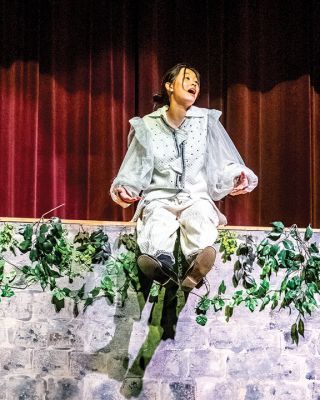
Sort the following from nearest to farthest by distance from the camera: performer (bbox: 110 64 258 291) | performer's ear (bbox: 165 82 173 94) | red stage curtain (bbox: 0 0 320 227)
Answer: performer (bbox: 110 64 258 291), performer's ear (bbox: 165 82 173 94), red stage curtain (bbox: 0 0 320 227)

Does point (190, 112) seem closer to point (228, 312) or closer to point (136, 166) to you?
point (136, 166)

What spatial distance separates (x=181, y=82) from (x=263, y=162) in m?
1.44

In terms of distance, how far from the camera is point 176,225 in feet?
12.4

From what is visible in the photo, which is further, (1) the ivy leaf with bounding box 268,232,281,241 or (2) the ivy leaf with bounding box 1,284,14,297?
(1) the ivy leaf with bounding box 268,232,281,241

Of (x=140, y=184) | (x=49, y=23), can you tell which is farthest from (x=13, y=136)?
(x=140, y=184)

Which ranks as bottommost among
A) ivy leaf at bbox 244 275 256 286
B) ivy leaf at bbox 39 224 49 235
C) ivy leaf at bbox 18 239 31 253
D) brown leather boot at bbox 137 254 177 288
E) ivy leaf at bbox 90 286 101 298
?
ivy leaf at bbox 90 286 101 298

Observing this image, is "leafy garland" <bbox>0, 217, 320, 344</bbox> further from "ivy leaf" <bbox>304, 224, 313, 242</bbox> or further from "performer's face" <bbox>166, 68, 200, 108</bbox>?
"performer's face" <bbox>166, 68, 200, 108</bbox>

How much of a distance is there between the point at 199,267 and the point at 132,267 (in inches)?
22.1

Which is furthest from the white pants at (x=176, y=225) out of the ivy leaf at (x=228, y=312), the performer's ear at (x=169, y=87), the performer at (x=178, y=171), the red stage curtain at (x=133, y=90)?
the red stage curtain at (x=133, y=90)

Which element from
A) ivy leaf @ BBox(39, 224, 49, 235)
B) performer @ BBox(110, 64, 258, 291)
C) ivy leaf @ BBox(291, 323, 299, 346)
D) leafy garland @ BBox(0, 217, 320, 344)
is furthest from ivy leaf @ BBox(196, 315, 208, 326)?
ivy leaf @ BBox(39, 224, 49, 235)

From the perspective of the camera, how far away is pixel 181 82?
404 cm

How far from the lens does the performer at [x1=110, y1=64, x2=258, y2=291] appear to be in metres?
3.76

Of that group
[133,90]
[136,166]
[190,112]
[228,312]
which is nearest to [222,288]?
[228,312]

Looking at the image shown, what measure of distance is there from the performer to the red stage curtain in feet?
3.47
